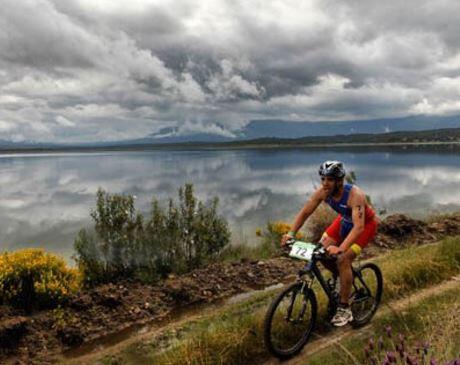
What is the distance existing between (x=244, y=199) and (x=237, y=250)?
1679 centimetres

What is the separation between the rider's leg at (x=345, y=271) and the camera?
5.57 metres

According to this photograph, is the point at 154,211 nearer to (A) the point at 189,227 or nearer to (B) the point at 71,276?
(A) the point at 189,227

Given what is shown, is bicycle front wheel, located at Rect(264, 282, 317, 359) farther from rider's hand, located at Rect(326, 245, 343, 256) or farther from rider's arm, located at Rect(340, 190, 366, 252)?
rider's arm, located at Rect(340, 190, 366, 252)

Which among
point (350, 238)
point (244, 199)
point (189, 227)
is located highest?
point (350, 238)

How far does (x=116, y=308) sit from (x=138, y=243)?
268 cm

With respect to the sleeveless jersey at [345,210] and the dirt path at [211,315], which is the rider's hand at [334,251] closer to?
the sleeveless jersey at [345,210]

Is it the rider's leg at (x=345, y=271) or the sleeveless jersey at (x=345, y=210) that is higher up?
the sleeveless jersey at (x=345, y=210)

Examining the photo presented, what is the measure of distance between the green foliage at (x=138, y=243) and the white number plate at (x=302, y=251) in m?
5.31

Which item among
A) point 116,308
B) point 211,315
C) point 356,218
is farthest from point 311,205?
point 116,308

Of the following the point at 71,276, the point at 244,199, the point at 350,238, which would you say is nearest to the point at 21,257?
the point at 71,276

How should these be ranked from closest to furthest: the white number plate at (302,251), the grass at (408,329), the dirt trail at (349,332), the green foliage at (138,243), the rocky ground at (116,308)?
the grass at (408,329) < the white number plate at (302,251) < the dirt trail at (349,332) < the rocky ground at (116,308) < the green foliage at (138,243)

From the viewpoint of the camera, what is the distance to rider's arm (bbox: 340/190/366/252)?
210 inches

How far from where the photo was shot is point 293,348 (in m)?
5.54

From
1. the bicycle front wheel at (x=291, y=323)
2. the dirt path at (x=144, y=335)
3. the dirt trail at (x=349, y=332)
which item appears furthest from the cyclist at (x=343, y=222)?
the dirt path at (x=144, y=335)
